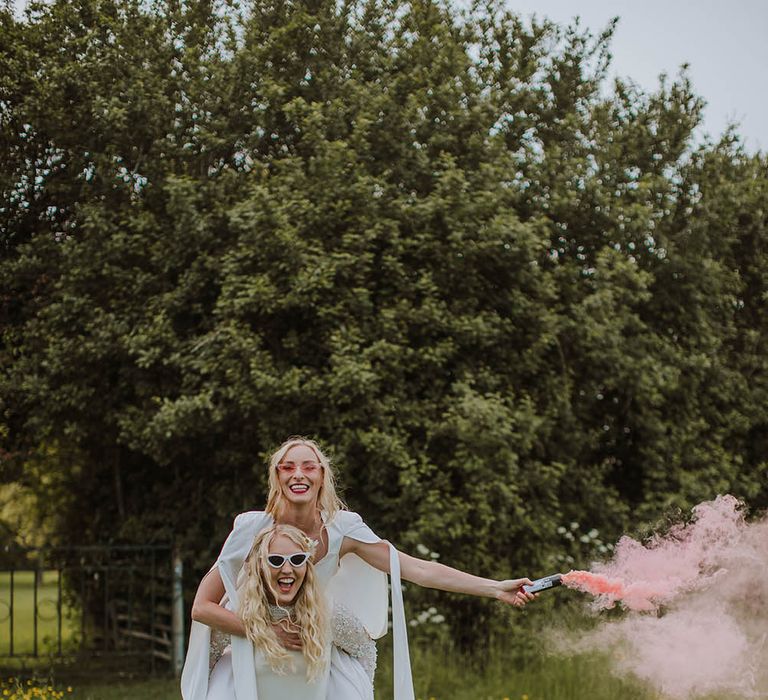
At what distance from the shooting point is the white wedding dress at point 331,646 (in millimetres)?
3900

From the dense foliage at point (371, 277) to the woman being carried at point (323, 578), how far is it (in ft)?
14.3

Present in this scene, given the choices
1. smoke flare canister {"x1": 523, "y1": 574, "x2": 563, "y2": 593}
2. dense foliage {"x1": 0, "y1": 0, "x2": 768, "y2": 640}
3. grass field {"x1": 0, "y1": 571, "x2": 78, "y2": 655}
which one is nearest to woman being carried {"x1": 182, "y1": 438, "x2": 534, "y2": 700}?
smoke flare canister {"x1": 523, "y1": 574, "x2": 563, "y2": 593}

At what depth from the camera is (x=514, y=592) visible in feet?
13.5

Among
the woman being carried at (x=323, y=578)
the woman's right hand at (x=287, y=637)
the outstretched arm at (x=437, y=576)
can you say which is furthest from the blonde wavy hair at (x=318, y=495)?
the woman's right hand at (x=287, y=637)

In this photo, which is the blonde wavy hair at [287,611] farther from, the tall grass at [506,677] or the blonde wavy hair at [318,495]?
the tall grass at [506,677]

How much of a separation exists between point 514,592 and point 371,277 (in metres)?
5.86

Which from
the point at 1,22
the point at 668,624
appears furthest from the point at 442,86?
the point at 668,624

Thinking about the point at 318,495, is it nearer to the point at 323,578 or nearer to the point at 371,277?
the point at 323,578

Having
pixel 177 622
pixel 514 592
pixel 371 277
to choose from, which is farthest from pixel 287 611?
pixel 177 622

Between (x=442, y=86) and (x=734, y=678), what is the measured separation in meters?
6.01

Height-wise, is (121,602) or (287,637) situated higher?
(287,637)

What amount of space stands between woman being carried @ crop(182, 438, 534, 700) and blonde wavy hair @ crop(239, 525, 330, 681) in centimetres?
5

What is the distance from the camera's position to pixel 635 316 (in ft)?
33.9

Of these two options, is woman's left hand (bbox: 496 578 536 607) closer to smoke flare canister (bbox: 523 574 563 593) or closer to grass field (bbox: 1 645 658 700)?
smoke flare canister (bbox: 523 574 563 593)
